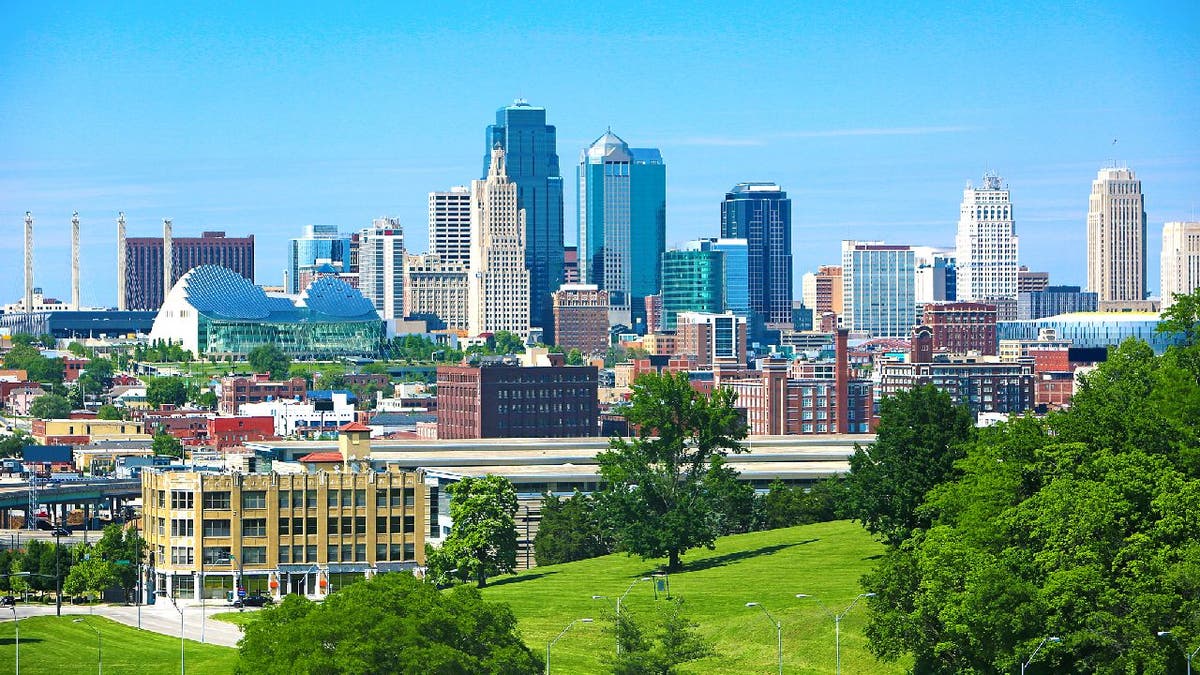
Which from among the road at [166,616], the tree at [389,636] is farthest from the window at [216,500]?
the tree at [389,636]

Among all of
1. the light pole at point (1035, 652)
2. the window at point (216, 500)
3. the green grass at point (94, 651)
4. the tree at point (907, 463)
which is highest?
the tree at point (907, 463)

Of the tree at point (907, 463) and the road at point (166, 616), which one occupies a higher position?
the tree at point (907, 463)

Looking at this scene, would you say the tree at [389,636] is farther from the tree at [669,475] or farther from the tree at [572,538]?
the tree at [572,538]

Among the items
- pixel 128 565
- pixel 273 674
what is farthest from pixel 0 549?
pixel 273 674

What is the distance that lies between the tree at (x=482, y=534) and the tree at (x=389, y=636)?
3414 centimetres

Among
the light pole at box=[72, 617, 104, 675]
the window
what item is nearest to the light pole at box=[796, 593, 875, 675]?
the light pole at box=[72, 617, 104, 675]

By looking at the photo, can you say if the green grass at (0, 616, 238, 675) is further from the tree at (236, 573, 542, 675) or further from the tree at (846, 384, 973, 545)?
the tree at (846, 384, 973, 545)

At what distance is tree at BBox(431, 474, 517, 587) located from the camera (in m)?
102

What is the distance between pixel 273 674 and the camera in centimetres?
6316

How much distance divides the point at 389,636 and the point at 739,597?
86.7 feet

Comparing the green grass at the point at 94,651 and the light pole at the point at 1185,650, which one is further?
the green grass at the point at 94,651

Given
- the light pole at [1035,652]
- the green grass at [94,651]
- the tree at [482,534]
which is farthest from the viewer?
the tree at [482,534]

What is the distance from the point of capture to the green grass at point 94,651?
262ft

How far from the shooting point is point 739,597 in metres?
88.1
